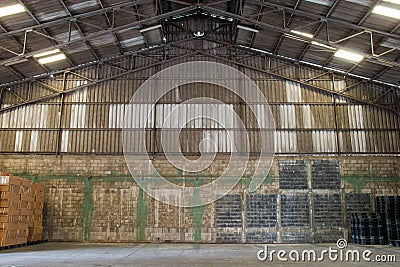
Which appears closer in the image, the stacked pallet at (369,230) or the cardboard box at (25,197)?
the cardboard box at (25,197)

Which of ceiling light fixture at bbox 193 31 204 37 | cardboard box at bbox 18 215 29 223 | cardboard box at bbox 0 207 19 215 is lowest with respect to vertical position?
cardboard box at bbox 18 215 29 223

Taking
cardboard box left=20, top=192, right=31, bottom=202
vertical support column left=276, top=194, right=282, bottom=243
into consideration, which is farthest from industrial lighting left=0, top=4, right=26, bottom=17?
vertical support column left=276, top=194, right=282, bottom=243

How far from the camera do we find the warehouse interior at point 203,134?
19.9 m

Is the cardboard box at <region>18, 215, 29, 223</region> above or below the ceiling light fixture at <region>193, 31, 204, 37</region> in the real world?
below

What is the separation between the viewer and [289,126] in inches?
832

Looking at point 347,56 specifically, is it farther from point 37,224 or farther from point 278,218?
point 37,224

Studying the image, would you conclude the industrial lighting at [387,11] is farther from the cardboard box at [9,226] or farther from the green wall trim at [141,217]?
the cardboard box at [9,226]

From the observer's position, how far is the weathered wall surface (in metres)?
20.0

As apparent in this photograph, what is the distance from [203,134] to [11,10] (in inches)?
462

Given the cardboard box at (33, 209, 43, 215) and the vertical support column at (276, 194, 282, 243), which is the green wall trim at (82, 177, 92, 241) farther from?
the vertical support column at (276, 194, 282, 243)

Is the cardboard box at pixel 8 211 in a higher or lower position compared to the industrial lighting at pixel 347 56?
lower

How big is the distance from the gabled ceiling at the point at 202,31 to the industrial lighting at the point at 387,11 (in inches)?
9.3

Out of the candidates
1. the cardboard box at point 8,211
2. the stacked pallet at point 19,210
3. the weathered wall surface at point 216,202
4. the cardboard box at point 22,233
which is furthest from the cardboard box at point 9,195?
the weathered wall surface at point 216,202

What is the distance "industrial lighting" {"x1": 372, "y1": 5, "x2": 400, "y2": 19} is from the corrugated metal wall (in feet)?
23.0
